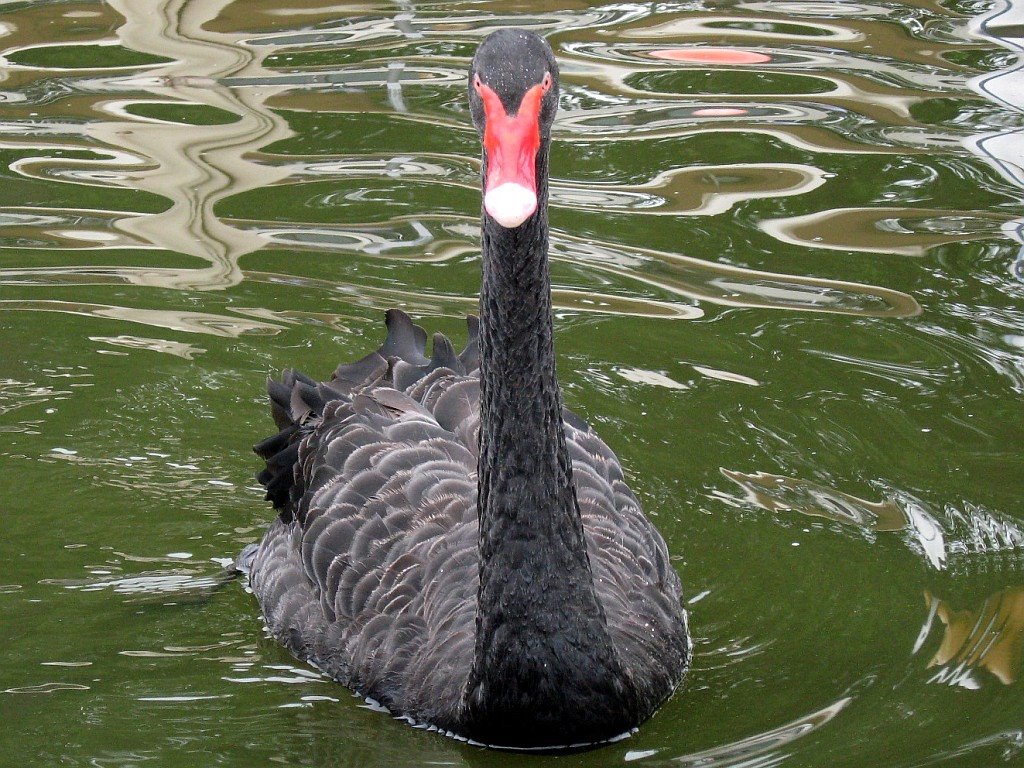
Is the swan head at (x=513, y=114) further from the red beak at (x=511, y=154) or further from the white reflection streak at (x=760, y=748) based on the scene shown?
the white reflection streak at (x=760, y=748)

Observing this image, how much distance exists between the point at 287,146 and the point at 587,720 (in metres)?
5.59

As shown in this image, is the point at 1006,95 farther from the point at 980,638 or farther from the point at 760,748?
the point at 760,748

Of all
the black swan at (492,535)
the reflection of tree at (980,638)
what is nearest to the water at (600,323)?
the reflection of tree at (980,638)

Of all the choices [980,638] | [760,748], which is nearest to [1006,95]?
[980,638]

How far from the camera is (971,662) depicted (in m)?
4.79

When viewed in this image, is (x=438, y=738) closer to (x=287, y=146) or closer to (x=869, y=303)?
(x=869, y=303)

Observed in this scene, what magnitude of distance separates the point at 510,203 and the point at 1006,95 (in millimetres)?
7022

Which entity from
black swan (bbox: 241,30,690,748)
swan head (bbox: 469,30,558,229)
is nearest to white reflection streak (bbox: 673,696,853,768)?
black swan (bbox: 241,30,690,748)

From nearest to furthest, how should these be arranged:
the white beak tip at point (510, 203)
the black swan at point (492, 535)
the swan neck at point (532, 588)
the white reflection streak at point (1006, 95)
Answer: the white beak tip at point (510, 203), the black swan at point (492, 535), the swan neck at point (532, 588), the white reflection streak at point (1006, 95)

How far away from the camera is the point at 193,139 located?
30.4 feet

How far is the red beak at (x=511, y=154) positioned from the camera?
3.41 m

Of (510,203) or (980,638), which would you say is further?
(980,638)

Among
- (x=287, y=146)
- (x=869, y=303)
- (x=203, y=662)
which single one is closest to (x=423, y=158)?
(x=287, y=146)

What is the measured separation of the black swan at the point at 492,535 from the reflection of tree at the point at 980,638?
2.63ft
